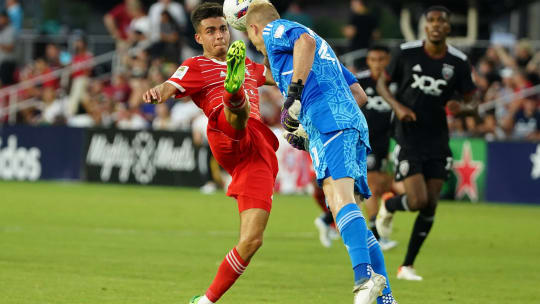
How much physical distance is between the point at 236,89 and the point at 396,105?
4165mm

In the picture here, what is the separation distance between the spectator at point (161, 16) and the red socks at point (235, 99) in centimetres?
2111

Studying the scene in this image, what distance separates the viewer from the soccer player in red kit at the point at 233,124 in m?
7.87

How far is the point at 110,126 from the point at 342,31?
52.2ft

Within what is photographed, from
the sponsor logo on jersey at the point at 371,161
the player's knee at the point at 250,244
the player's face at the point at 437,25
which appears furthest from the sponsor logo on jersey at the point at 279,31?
the sponsor logo on jersey at the point at 371,161

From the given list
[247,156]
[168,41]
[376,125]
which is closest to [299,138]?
[247,156]

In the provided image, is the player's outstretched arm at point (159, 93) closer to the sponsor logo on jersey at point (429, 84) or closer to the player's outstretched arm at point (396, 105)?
the player's outstretched arm at point (396, 105)

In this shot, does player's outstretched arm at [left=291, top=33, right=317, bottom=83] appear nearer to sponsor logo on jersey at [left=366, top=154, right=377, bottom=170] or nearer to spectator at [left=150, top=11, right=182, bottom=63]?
sponsor logo on jersey at [left=366, top=154, right=377, bottom=170]

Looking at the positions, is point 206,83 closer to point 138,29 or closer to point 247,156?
point 247,156

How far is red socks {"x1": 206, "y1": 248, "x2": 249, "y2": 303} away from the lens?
7910mm

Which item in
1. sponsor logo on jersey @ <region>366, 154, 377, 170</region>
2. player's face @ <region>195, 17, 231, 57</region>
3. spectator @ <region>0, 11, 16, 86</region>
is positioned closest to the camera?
player's face @ <region>195, 17, 231, 57</region>

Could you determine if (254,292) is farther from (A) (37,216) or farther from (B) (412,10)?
(B) (412,10)

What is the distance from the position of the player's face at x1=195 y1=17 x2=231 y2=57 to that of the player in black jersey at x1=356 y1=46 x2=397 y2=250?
16.8 feet

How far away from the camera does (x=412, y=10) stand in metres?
29.1

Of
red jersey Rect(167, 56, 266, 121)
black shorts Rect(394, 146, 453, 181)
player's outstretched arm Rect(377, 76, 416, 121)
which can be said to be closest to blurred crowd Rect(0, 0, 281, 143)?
player's outstretched arm Rect(377, 76, 416, 121)
